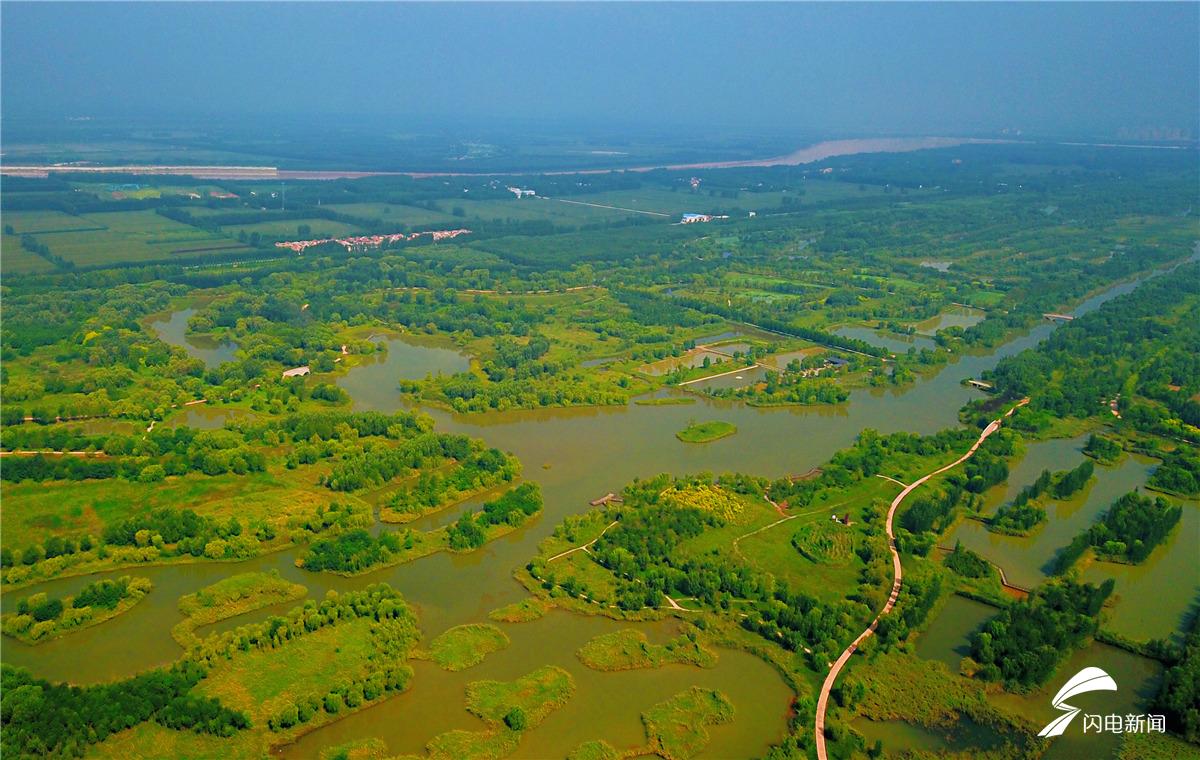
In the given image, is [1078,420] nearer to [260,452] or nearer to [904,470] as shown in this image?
[904,470]

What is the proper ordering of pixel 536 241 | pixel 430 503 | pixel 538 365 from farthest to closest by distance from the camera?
pixel 536 241 → pixel 538 365 → pixel 430 503

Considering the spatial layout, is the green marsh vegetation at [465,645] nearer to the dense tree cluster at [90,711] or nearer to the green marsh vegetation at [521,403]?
the green marsh vegetation at [521,403]

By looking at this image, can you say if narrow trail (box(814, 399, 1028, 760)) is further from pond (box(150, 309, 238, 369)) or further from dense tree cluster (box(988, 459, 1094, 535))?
pond (box(150, 309, 238, 369))

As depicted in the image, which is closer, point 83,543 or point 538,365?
point 83,543

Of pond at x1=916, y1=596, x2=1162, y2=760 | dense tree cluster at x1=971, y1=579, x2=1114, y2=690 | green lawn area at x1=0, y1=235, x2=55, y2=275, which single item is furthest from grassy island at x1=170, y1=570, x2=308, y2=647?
green lawn area at x1=0, y1=235, x2=55, y2=275

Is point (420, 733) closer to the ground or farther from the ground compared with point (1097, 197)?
closer to the ground

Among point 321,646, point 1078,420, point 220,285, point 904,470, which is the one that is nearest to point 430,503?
point 321,646
